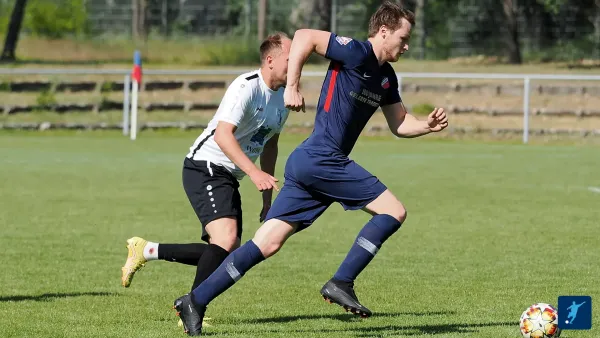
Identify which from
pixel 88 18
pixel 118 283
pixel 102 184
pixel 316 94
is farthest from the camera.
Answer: pixel 88 18

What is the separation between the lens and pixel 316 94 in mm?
32562

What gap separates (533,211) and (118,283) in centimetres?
681

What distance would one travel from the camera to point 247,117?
7133mm

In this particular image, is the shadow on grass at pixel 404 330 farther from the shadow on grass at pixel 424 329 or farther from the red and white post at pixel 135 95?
the red and white post at pixel 135 95

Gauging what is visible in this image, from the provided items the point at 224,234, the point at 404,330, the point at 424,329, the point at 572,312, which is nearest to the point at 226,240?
the point at 224,234

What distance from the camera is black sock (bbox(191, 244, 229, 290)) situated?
725 centimetres

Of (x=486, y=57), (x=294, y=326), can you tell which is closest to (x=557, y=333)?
(x=294, y=326)

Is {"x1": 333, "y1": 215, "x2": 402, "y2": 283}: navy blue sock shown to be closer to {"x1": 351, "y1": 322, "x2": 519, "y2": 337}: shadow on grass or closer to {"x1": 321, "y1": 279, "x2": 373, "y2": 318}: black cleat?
{"x1": 321, "y1": 279, "x2": 373, "y2": 318}: black cleat

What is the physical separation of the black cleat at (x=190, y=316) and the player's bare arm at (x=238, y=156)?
2.56 feet

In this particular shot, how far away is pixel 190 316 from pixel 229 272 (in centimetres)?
35

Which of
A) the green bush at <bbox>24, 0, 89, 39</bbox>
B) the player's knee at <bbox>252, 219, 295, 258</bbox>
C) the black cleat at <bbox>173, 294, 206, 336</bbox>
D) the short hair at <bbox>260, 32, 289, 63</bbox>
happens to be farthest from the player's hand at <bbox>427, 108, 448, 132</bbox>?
the green bush at <bbox>24, 0, 89, 39</bbox>

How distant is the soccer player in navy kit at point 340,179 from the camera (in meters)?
6.66

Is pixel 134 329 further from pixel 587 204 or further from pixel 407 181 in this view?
Result: pixel 407 181

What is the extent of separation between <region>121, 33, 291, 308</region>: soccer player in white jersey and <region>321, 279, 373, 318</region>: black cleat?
75 centimetres
